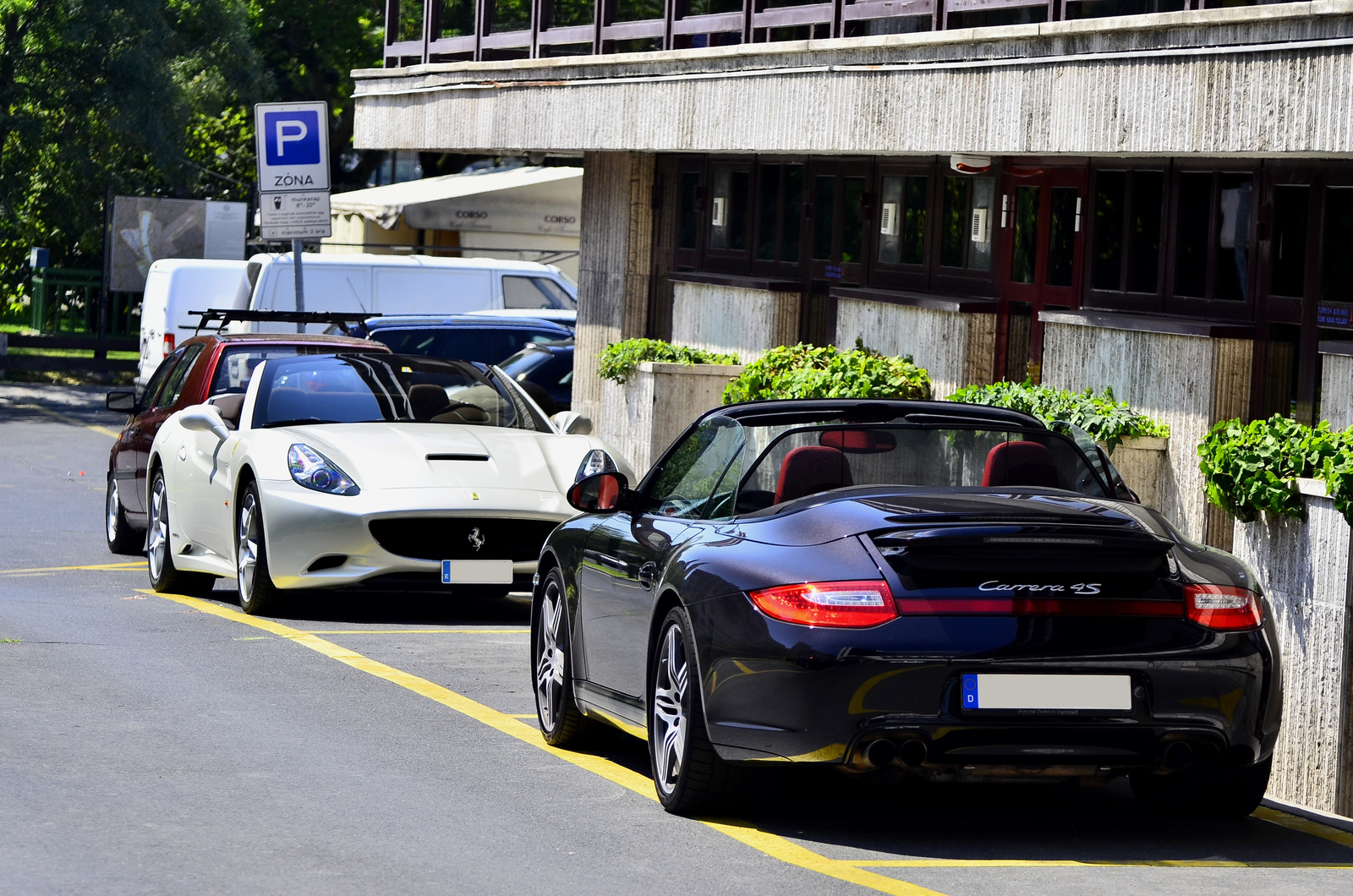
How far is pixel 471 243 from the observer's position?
1481 inches

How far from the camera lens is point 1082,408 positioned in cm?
1159

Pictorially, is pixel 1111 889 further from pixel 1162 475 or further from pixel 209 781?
pixel 1162 475

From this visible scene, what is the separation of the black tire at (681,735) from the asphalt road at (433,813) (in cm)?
9

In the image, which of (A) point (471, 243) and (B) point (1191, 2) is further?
(A) point (471, 243)

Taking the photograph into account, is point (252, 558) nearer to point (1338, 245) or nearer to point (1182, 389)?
point (1182, 389)

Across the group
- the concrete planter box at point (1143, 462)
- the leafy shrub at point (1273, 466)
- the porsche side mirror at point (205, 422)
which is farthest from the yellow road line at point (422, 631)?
the leafy shrub at point (1273, 466)

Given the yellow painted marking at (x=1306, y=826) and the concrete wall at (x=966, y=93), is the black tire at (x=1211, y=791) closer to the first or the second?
the yellow painted marking at (x=1306, y=826)

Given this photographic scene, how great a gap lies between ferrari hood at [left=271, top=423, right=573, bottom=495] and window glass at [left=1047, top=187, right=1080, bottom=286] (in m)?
3.39

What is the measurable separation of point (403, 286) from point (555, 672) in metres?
19.1

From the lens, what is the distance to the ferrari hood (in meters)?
12.1

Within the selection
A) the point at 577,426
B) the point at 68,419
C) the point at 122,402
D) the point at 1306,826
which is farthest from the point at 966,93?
the point at 68,419

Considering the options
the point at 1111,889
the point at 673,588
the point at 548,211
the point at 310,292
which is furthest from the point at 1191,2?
the point at 548,211

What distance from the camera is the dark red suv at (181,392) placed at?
48.0 ft

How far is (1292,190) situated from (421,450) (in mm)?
5014
